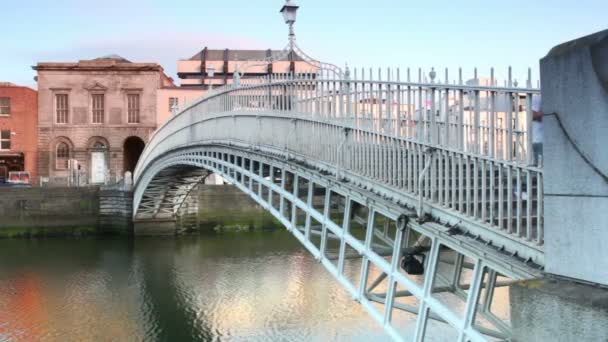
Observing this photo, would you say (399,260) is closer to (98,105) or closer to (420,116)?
(420,116)

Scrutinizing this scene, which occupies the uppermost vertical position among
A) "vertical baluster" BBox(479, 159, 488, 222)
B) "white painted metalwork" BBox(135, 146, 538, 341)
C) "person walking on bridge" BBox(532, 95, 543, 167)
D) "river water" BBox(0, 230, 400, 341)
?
"person walking on bridge" BBox(532, 95, 543, 167)

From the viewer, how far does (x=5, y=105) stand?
38438 mm

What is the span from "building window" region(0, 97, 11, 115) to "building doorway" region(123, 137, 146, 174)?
7108 mm

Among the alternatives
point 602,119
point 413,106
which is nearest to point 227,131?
point 413,106

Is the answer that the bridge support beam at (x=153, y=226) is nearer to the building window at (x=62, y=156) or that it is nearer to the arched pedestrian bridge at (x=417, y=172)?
the building window at (x=62, y=156)

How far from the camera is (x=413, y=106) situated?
679cm

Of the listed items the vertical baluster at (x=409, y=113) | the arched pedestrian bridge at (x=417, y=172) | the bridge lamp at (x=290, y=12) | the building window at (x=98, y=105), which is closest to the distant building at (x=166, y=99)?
the building window at (x=98, y=105)

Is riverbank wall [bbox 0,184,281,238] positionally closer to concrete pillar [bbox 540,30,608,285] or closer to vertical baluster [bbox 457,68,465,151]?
vertical baluster [bbox 457,68,465,151]

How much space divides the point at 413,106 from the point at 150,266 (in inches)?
669

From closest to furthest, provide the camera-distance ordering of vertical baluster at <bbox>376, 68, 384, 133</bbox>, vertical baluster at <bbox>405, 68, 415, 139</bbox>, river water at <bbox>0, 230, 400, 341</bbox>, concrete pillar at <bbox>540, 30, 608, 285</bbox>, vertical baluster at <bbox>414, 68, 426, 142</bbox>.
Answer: concrete pillar at <bbox>540, 30, 608, 285</bbox>, vertical baluster at <bbox>414, 68, 426, 142</bbox>, vertical baluster at <bbox>405, 68, 415, 139</bbox>, vertical baluster at <bbox>376, 68, 384, 133</bbox>, river water at <bbox>0, 230, 400, 341</bbox>

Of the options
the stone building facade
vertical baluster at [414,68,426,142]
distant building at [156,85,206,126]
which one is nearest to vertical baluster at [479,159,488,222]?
vertical baluster at [414,68,426,142]

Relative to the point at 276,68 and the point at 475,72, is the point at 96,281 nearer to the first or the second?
the point at 475,72

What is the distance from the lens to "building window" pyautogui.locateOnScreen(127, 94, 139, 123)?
127 ft

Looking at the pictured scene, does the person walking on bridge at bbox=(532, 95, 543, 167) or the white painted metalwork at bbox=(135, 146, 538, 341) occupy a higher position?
the person walking on bridge at bbox=(532, 95, 543, 167)
